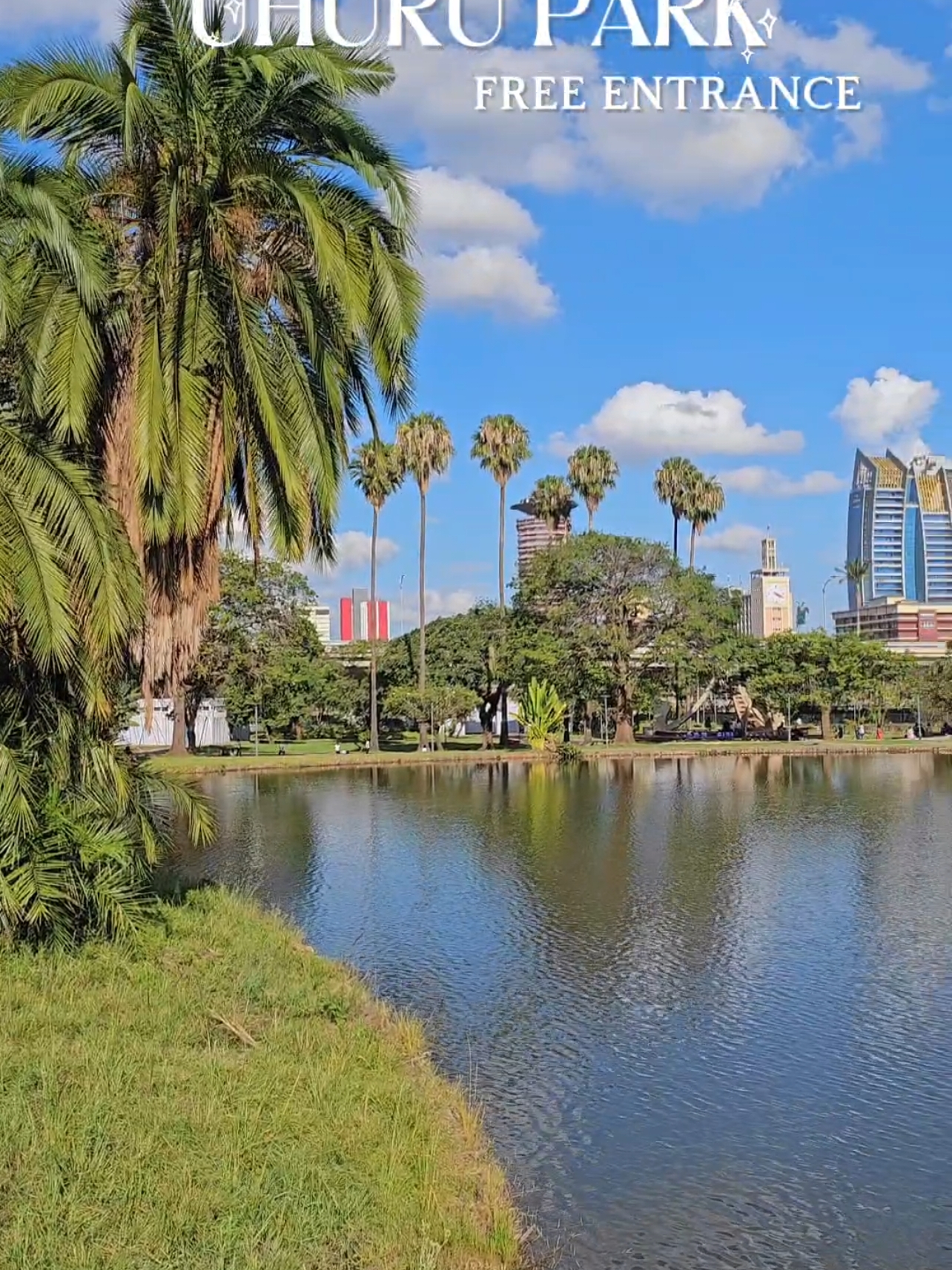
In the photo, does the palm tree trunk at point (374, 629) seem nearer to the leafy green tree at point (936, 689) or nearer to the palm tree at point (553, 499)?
the palm tree at point (553, 499)

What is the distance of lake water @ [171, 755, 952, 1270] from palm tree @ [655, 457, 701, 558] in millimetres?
40912

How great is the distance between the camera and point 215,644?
5866 centimetres

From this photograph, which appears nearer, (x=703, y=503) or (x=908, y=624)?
(x=703, y=503)

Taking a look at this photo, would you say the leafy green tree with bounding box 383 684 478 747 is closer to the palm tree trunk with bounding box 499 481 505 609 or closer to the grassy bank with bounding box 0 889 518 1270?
the palm tree trunk with bounding box 499 481 505 609

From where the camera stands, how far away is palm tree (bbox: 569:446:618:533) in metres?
71.4

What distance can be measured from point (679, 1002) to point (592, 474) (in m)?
58.4

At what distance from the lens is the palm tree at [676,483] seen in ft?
242

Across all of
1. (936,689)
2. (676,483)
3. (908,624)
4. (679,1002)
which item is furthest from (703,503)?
(908,624)

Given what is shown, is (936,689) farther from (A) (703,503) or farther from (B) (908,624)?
(B) (908,624)

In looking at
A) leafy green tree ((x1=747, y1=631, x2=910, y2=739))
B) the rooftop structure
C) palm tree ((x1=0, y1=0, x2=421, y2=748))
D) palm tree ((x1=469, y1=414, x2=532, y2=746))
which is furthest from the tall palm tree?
the rooftop structure

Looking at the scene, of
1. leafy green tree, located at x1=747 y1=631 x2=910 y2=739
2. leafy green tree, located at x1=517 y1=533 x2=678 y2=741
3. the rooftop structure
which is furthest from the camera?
the rooftop structure

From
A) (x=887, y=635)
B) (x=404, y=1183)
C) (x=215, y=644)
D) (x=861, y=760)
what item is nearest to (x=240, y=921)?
(x=404, y=1183)

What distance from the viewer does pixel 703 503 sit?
7394cm

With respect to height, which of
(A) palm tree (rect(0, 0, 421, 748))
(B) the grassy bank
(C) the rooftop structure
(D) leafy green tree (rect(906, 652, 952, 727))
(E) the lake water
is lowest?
(E) the lake water
